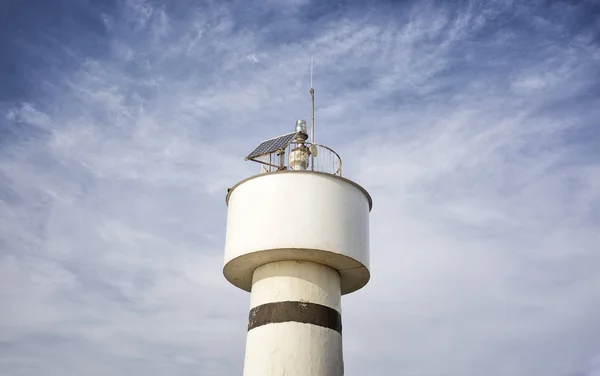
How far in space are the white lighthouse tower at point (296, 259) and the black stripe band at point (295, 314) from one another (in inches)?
0.9

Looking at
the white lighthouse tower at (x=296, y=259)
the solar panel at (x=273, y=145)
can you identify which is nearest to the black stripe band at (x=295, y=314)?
the white lighthouse tower at (x=296, y=259)

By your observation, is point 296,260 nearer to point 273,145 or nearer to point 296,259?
point 296,259

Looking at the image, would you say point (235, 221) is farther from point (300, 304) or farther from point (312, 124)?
point (312, 124)

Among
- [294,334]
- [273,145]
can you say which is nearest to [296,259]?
[294,334]

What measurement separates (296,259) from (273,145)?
11.7 ft

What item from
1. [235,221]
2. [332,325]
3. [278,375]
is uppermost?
[235,221]

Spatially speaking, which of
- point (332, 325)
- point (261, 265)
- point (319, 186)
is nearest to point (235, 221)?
point (261, 265)

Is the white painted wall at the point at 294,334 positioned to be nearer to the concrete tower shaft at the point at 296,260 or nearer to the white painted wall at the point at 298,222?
the concrete tower shaft at the point at 296,260

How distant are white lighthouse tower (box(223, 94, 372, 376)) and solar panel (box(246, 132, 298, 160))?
1.28 metres

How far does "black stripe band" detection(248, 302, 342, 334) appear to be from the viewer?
48.4 ft

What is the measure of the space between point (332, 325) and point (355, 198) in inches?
126

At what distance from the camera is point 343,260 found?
15297mm

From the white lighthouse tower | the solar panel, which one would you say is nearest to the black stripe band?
the white lighthouse tower

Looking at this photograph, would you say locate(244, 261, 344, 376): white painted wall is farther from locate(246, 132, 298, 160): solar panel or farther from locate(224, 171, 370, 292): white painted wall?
locate(246, 132, 298, 160): solar panel
